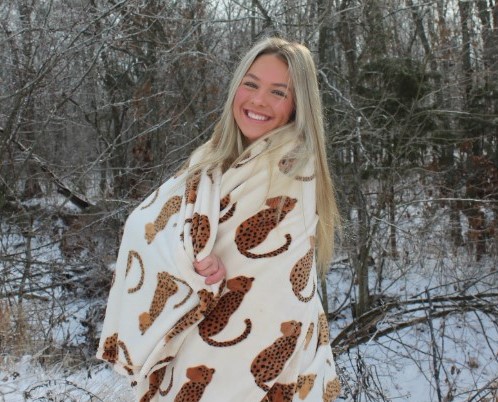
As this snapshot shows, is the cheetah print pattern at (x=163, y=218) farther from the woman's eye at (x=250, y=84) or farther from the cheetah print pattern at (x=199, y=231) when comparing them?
the woman's eye at (x=250, y=84)

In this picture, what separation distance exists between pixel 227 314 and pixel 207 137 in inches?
219

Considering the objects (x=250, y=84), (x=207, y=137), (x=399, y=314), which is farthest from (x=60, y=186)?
(x=250, y=84)

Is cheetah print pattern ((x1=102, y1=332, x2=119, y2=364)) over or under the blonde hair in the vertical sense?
under

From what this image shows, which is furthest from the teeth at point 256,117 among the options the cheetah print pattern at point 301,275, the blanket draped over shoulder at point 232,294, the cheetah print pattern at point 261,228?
the cheetah print pattern at point 301,275

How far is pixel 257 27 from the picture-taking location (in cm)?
783

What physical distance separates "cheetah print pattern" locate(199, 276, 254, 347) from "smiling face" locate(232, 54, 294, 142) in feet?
1.60

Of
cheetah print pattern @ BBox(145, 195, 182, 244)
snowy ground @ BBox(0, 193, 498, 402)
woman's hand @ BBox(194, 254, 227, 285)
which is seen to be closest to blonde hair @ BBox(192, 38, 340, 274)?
cheetah print pattern @ BBox(145, 195, 182, 244)

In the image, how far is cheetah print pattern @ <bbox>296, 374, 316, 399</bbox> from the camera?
1767mm

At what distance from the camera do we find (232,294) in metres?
1.66

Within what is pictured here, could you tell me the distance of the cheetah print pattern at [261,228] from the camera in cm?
166

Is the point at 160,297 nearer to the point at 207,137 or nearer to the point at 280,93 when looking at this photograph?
the point at 280,93

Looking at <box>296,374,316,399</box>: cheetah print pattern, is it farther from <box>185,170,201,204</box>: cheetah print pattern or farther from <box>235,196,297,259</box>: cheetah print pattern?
<box>185,170,201,204</box>: cheetah print pattern

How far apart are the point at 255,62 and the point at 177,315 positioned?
32.9 inches

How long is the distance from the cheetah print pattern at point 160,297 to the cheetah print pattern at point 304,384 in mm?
429
